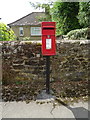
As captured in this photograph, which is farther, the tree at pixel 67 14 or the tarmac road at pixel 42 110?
the tree at pixel 67 14

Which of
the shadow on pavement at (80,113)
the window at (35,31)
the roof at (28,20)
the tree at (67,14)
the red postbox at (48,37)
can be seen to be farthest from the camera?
the roof at (28,20)

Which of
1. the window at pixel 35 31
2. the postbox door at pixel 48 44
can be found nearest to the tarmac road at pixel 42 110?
the postbox door at pixel 48 44

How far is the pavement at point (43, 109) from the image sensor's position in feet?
7.48

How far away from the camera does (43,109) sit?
97.6 inches

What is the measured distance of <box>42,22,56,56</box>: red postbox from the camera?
2.74 m

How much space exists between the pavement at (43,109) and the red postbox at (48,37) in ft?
3.77

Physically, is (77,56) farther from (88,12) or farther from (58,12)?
(58,12)

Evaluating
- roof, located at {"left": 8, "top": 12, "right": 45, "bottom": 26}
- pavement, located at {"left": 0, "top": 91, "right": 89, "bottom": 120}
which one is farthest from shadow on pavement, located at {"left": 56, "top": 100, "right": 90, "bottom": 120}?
roof, located at {"left": 8, "top": 12, "right": 45, "bottom": 26}

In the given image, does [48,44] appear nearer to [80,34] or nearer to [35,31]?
[80,34]

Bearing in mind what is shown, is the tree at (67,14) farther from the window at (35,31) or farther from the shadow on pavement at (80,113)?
the window at (35,31)

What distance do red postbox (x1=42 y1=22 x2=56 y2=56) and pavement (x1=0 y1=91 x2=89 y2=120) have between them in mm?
1151

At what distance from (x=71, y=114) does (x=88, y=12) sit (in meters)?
4.99

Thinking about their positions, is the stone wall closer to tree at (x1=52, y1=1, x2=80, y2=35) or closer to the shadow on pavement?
the shadow on pavement

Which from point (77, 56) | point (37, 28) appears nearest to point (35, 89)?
point (77, 56)
